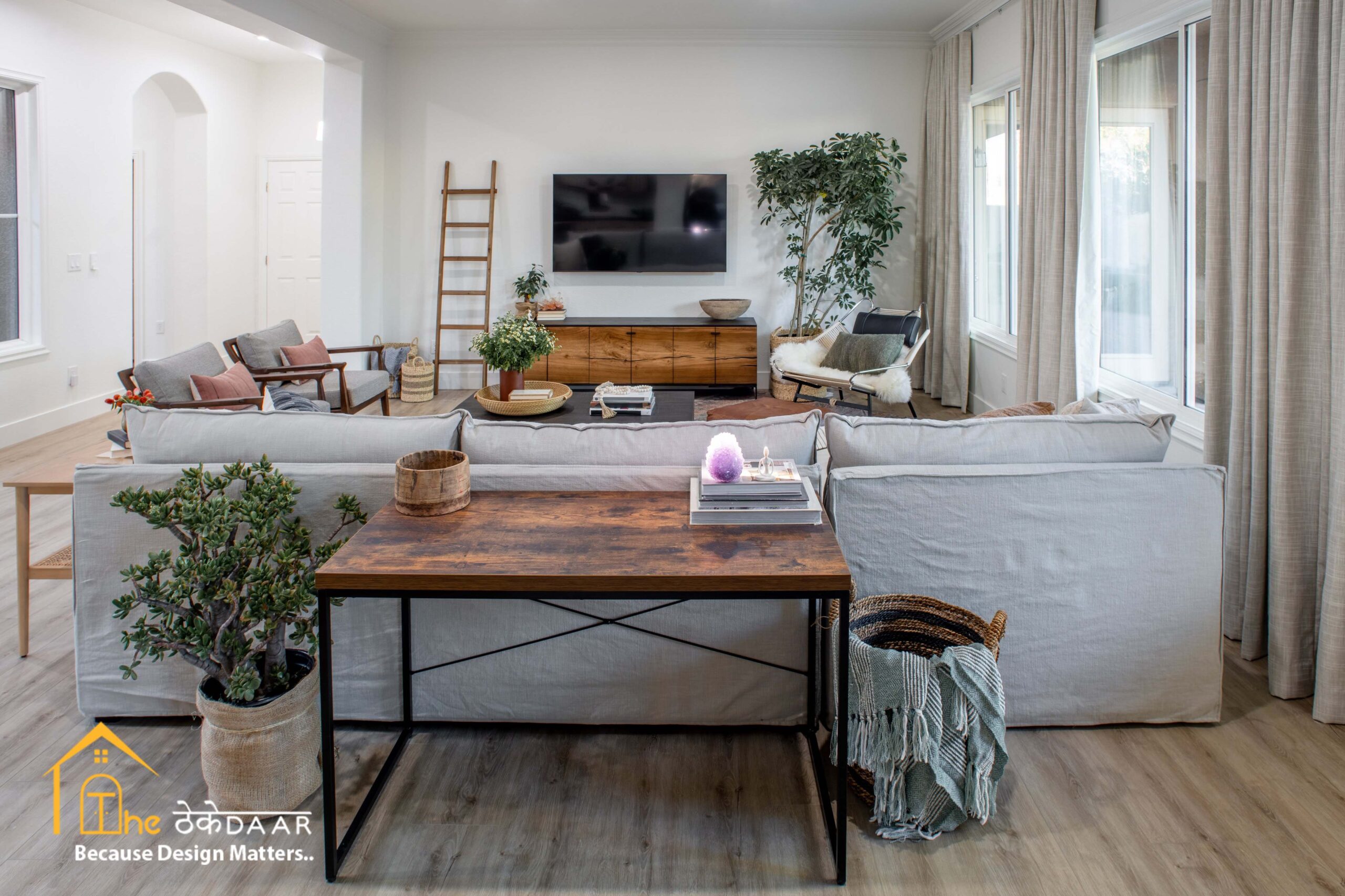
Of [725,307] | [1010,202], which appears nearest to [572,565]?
[1010,202]

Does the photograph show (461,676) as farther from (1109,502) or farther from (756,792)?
(1109,502)

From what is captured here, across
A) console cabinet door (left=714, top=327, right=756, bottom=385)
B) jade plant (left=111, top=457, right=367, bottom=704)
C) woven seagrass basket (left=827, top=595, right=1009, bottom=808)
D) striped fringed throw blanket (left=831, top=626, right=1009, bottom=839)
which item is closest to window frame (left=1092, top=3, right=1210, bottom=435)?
woven seagrass basket (left=827, top=595, right=1009, bottom=808)

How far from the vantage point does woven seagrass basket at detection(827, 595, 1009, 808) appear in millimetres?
2275

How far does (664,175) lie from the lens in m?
7.22

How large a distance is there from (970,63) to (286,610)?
229 inches

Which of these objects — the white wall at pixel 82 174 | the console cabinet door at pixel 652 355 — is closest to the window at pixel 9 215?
the white wall at pixel 82 174

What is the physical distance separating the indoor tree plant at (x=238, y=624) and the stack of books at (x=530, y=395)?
85.9 inches

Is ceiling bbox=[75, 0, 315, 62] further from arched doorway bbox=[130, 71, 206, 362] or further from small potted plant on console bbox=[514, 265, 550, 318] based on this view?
small potted plant on console bbox=[514, 265, 550, 318]

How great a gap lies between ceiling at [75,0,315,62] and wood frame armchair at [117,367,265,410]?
2.56 metres

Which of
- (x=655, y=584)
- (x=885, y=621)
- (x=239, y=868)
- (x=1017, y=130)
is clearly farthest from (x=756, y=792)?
(x=1017, y=130)

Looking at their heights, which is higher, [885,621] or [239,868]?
[885,621]

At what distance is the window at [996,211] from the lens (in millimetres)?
5859

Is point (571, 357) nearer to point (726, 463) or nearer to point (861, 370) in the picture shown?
point (861, 370)

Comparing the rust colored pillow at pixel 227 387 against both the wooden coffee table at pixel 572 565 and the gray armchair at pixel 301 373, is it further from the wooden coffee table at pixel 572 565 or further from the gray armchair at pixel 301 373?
the wooden coffee table at pixel 572 565
